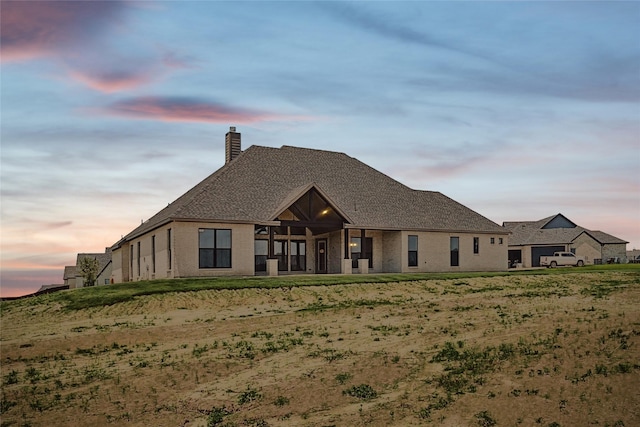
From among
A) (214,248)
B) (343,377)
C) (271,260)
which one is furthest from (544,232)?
(343,377)

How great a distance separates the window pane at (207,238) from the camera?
37.2 metres

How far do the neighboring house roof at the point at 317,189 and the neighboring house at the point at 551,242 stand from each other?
24.8 m

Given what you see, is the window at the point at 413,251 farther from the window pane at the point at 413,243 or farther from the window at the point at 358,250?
the window at the point at 358,250

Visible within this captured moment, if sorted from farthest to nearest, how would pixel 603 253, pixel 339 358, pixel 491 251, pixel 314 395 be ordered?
pixel 603 253
pixel 491 251
pixel 339 358
pixel 314 395

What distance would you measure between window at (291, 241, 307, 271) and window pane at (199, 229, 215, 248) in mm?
7689

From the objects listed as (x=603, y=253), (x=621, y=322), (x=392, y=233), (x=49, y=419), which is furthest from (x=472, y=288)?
(x=603, y=253)

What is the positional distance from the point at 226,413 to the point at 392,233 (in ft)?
109

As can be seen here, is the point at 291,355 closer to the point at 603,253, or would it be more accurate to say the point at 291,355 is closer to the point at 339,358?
the point at 339,358

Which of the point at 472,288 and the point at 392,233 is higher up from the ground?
the point at 392,233

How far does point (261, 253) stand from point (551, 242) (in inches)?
1725

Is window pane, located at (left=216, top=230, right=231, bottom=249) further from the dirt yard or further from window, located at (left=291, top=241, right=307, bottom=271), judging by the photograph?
the dirt yard

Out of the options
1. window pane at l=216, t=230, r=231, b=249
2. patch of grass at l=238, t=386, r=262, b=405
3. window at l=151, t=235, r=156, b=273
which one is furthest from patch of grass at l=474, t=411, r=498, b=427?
window at l=151, t=235, r=156, b=273

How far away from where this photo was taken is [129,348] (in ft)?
64.0

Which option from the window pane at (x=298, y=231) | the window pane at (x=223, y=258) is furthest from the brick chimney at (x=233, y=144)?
the window pane at (x=223, y=258)
